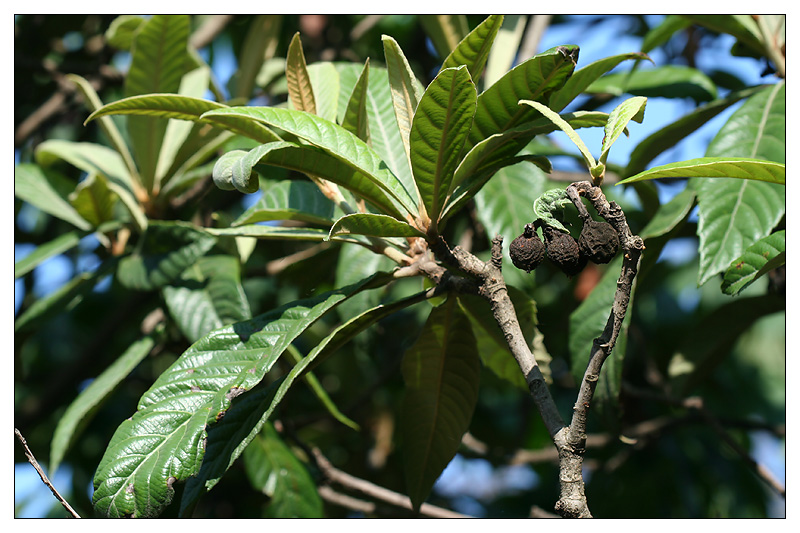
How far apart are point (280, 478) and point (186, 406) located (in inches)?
32.7

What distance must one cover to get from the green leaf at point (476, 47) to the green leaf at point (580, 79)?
0.56 feet

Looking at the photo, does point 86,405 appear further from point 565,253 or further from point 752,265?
point 752,265

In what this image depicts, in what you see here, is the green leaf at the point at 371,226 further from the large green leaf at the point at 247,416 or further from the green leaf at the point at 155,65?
the green leaf at the point at 155,65

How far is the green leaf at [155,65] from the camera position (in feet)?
5.66

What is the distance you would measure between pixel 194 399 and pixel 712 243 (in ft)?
3.47

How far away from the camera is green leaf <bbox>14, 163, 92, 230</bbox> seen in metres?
1.92

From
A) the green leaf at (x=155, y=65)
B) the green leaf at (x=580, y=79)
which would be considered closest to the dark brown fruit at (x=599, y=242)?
the green leaf at (x=580, y=79)

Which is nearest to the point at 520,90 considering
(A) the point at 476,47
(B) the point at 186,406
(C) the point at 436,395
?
(A) the point at 476,47

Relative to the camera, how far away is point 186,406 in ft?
3.55

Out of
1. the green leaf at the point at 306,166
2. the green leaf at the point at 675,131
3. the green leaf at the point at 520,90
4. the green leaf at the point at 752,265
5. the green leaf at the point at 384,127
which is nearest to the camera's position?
the green leaf at the point at 306,166

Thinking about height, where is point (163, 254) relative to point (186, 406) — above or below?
above

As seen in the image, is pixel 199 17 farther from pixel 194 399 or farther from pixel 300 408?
pixel 194 399

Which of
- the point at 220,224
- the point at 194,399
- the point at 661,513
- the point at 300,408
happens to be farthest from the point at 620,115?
the point at 661,513

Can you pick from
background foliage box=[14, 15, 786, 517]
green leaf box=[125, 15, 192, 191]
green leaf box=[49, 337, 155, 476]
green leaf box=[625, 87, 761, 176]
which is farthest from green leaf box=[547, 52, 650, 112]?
green leaf box=[49, 337, 155, 476]
